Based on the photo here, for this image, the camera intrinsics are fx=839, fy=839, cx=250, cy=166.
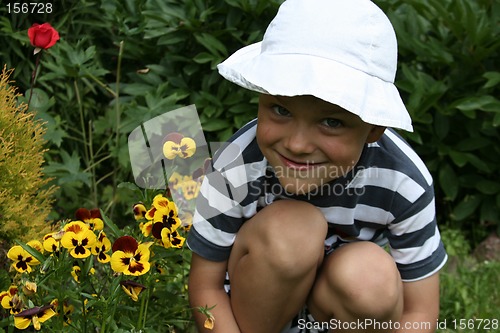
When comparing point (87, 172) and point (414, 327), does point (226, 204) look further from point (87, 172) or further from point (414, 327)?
point (87, 172)

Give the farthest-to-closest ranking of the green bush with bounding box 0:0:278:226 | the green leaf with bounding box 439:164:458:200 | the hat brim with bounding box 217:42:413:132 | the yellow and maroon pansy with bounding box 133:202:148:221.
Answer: the green leaf with bounding box 439:164:458:200
the green bush with bounding box 0:0:278:226
the yellow and maroon pansy with bounding box 133:202:148:221
the hat brim with bounding box 217:42:413:132

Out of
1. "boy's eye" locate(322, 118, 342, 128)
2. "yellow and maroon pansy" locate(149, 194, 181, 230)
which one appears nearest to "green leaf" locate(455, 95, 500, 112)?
"boy's eye" locate(322, 118, 342, 128)

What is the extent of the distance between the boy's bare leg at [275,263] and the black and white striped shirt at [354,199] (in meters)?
0.08

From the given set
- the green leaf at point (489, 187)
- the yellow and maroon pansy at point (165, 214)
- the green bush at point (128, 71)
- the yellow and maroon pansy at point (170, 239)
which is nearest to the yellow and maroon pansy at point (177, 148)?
the yellow and maroon pansy at point (165, 214)

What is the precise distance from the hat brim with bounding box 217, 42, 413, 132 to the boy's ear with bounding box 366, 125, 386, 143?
4.8 inches

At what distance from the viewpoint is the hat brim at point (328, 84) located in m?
2.01

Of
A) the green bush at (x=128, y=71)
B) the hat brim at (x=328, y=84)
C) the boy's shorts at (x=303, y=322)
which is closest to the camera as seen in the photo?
the hat brim at (x=328, y=84)

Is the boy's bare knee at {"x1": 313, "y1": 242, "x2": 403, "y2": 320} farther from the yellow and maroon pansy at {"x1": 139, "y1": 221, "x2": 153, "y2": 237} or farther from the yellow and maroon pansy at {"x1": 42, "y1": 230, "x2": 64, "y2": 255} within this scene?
the yellow and maroon pansy at {"x1": 42, "y1": 230, "x2": 64, "y2": 255}

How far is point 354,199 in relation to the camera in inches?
93.9

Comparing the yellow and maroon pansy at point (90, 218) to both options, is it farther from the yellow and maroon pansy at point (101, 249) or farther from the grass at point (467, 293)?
the grass at point (467, 293)

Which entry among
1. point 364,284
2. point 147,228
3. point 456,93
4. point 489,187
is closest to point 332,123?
point 364,284

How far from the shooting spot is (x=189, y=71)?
3.62 m

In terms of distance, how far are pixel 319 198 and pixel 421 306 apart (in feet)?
1.45

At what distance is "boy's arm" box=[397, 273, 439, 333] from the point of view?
2426mm
